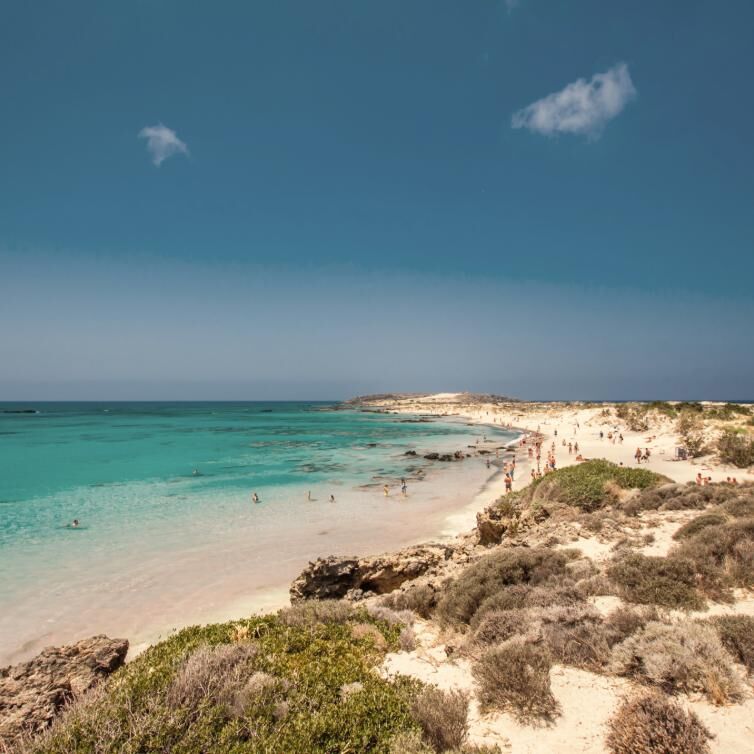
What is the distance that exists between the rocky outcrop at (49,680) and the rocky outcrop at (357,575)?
169 inches

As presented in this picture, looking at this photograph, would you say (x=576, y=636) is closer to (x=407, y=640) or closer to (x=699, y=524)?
(x=407, y=640)

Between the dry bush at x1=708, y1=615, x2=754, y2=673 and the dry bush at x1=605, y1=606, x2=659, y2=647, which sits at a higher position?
the dry bush at x1=708, y1=615, x2=754, y2=673

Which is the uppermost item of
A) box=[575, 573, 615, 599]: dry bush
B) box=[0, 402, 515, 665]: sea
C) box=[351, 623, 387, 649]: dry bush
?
box=[575, 573, 615, 599]: dry bush

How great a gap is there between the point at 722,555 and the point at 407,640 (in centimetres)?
625

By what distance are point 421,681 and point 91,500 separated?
82.2ft

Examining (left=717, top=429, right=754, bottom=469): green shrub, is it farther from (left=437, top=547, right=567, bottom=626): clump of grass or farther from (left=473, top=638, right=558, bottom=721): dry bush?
(left=473, top=638, right=558, bottom=721): dry bush

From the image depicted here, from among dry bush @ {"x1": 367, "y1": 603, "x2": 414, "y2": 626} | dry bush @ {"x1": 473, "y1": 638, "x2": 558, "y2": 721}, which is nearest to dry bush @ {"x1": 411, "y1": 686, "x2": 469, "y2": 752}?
dry bush @ {"x1": 473, "y1": 638, "x2": 558, "y2": 721}

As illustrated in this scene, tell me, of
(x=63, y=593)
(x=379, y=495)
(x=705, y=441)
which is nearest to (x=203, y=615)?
(x=63, y=593)

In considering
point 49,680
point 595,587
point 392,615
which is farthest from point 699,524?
point 49,680

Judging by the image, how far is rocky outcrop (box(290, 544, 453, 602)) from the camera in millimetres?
10117

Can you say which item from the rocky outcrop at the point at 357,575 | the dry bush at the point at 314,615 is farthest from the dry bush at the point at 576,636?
the rocky outcrop at the point at 357,575

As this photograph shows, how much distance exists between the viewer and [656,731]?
3678 millimetres

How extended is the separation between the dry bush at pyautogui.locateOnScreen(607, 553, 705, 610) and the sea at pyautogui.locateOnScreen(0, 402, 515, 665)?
8.72m

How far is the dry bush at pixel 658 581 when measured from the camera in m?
6.56
